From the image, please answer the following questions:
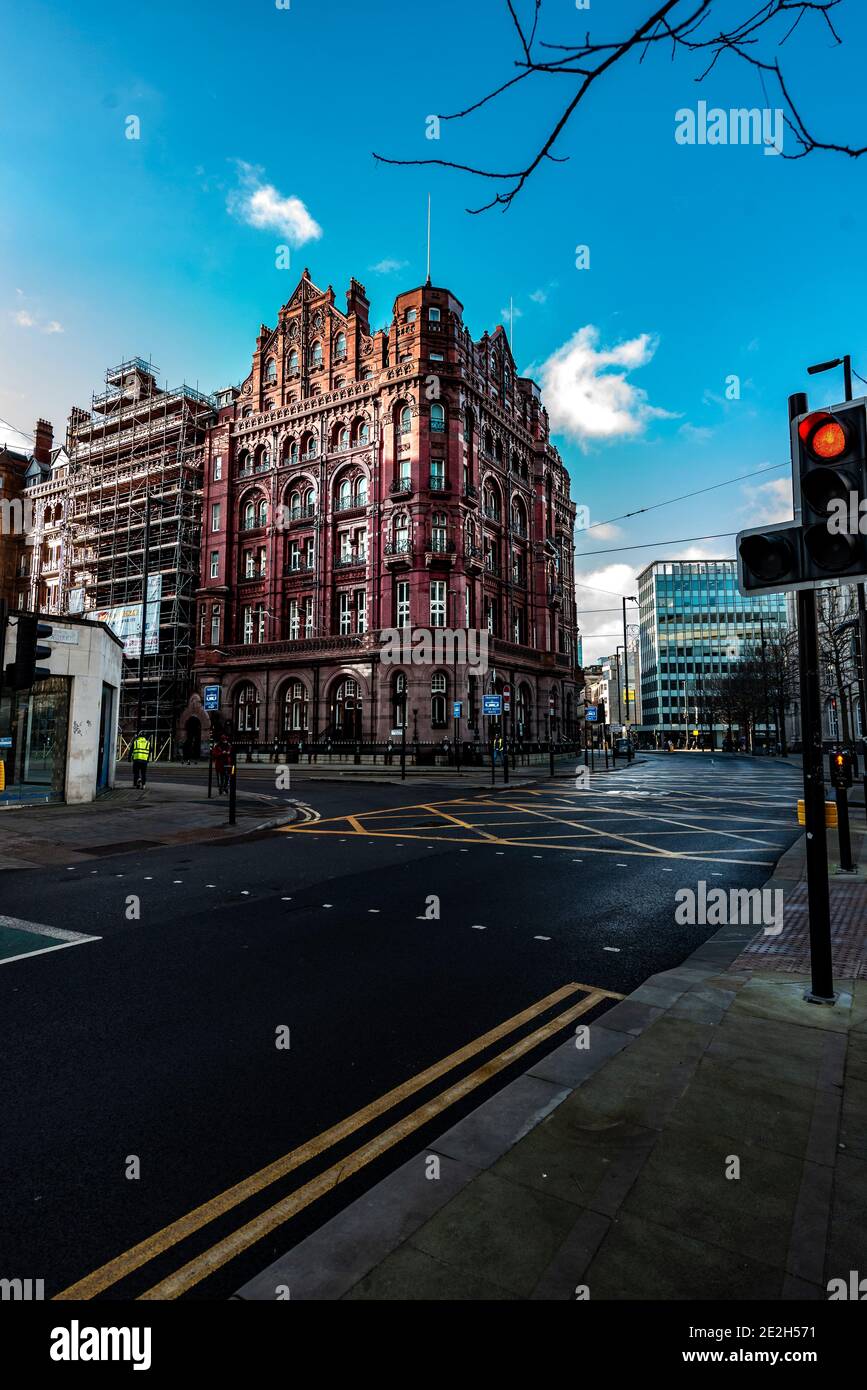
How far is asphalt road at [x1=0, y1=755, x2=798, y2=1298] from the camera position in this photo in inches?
103

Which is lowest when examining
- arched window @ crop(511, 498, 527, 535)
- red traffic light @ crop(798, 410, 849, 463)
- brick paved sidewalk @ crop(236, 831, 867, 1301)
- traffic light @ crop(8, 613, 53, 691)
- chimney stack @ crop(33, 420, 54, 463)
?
brick paved sidewalk @ crop(236, 831, 867, 1301)

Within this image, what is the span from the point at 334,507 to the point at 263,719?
15749mm

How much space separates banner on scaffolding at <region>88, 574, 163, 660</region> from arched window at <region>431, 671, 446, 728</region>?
79.0ft

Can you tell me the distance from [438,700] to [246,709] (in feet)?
50.3

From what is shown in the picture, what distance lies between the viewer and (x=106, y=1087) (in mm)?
3627

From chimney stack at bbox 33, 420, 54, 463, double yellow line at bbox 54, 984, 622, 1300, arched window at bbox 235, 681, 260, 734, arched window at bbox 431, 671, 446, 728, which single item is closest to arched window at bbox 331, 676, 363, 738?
arched window at bbox 431, 671, 446, 728

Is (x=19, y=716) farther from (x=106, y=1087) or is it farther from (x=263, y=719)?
(x=263, y=719)

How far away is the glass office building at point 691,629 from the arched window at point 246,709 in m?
90.7

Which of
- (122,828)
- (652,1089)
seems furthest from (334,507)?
(652,1089)

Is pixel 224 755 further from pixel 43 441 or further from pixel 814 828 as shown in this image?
pixel 43 441

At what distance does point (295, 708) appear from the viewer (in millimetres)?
45281

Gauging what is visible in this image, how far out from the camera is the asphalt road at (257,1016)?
2.61 m

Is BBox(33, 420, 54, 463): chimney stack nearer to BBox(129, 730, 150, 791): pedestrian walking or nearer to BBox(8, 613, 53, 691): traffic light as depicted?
BBox(129, 730, 150, 791): pedestrian walking

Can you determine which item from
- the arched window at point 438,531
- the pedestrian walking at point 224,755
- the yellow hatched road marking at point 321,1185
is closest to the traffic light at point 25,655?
the pedestrian walking at point 224,755
